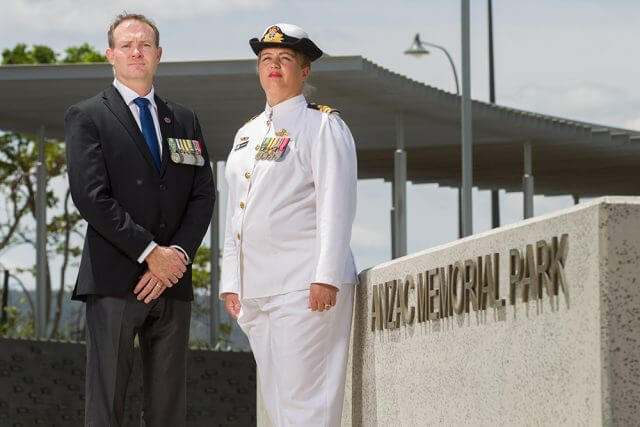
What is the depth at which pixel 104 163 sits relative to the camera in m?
6.25

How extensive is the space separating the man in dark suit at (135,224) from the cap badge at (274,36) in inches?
18.7

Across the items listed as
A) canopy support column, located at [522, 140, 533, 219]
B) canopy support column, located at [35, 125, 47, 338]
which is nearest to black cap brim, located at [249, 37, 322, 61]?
canopy support column, located at [35, 125, 47, 338]

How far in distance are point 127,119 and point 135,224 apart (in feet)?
1.63

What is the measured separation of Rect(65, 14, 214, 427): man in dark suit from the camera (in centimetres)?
613

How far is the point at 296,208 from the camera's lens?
6348 mm

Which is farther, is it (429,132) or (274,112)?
(429,132)

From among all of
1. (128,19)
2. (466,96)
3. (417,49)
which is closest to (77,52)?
(417,49)

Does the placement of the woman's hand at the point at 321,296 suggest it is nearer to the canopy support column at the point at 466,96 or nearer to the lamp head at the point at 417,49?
the canopy support column at the point at 466,96

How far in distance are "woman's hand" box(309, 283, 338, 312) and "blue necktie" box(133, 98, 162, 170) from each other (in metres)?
0.87

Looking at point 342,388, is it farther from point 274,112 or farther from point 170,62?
point 170,62

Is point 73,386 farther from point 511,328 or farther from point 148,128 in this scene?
point 511,328

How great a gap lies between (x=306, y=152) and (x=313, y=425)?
3.77 ft

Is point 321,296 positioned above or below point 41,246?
below

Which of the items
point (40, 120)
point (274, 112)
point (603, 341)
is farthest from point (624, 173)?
point (603, 341)
